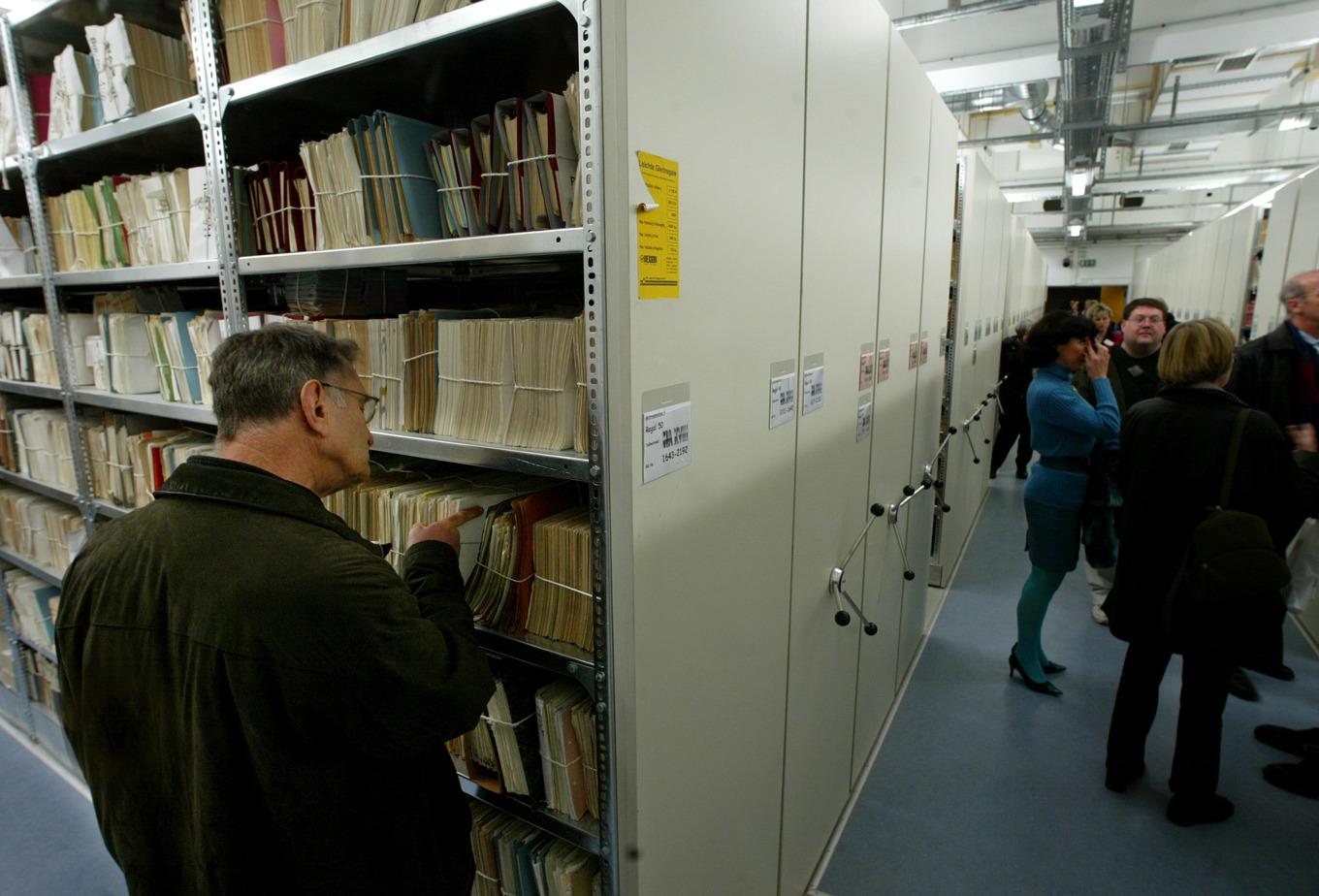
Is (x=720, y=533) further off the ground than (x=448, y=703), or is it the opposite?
(x=720, y=533)

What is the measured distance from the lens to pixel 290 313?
1.59 meters

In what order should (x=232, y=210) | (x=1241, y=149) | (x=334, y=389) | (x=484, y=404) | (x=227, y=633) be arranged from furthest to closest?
(x=1241, y=149), (x=232, y=210), (x=484, y=404), (x=334, y=389), (x=227, y=633)

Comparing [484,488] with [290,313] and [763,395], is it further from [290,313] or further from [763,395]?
[290,313]

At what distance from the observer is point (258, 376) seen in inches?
38.3

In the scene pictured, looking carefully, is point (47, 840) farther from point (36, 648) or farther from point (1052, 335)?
point (1052, 335)

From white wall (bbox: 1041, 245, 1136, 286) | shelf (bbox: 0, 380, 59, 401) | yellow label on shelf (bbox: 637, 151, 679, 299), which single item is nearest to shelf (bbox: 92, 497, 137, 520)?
shelf (bbox: 0, 380, 59, 401)

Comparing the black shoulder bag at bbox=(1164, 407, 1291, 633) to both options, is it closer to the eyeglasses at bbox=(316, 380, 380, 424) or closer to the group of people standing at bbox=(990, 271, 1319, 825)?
the group of people standing at bbox=(990, 271, 1319, 825)

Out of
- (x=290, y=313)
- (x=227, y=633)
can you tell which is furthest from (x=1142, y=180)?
(x=227, y=633)

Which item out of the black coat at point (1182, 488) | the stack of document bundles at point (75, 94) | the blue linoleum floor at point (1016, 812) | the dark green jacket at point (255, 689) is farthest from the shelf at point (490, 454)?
the black coat at point (1182, 488)

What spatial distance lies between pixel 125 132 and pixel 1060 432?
310 cm

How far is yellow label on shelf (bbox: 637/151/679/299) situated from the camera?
37.9 inches

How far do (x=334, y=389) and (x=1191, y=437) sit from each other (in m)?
2.23

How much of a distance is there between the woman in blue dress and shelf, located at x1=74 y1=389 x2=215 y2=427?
273 centimetres

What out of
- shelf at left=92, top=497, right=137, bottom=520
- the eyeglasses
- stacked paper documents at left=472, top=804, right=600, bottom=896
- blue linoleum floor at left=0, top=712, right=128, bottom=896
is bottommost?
blue linoleum floor at left=0, top=712, right=128, bottom=896
